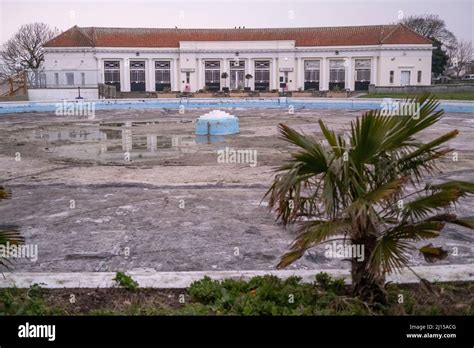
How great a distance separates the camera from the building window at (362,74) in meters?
52.2

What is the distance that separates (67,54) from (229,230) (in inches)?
1873

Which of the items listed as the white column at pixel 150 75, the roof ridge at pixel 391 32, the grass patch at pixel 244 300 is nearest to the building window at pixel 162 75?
the white column at pixel 150 75

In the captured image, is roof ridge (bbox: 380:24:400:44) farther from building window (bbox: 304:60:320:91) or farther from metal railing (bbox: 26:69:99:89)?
metal railing (bbox: 26:69:99:89)

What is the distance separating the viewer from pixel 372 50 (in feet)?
168

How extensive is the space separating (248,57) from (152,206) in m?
46.6

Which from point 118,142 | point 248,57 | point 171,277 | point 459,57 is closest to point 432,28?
point 459,57

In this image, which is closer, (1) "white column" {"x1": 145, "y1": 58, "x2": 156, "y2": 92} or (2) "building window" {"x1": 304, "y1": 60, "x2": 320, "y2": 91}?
(1) "white column" {"x1": 145, "y1": 58, "x2": 156, "y2": 92}

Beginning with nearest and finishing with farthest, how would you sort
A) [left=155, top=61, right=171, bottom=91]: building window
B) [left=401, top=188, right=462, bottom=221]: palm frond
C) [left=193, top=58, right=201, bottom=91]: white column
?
[left=401, top=188, right=462, bottom=221]: palm frond
[left=193, top=58, right=201, bottom=91]: white column
[left=155, top=61, right=171, bottom=91]: building window

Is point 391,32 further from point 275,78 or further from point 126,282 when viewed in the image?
point 126,282

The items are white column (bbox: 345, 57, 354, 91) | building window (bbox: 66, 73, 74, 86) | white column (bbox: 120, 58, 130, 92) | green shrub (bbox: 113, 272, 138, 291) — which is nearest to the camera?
green shrub (bbox: 113, 272, 138, 291)

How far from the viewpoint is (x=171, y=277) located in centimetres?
486

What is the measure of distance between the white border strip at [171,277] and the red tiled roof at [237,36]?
161ft

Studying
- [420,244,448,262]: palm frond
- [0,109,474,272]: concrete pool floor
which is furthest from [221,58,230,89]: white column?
[420,244,448,262]: palm frond

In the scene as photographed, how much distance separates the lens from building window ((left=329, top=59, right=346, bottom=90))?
52.8m
